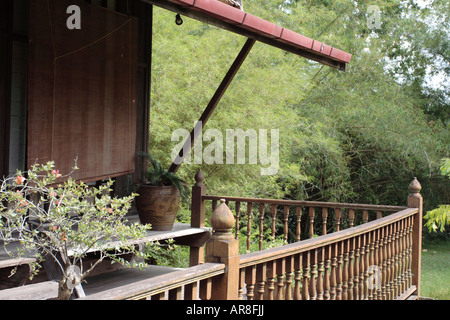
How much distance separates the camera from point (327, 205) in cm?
523

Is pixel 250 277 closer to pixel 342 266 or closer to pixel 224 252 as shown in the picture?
pixel 224 252

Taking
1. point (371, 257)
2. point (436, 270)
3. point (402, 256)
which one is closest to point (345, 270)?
point (371, 257)

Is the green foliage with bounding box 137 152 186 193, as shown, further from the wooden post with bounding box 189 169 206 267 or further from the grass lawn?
the grass lawn

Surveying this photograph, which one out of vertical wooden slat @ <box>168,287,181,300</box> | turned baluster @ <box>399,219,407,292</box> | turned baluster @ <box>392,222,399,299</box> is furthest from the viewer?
turned baluster @ <box>399,219,407,292</box>

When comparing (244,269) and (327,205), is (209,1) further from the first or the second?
(327,205)

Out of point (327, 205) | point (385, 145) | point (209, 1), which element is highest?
point (209, 1)

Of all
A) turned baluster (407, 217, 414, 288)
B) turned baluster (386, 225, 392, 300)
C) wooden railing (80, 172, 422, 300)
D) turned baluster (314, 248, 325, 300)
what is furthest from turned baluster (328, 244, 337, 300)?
turned baluster (407, 217, 414, 288)

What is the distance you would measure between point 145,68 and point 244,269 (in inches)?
151

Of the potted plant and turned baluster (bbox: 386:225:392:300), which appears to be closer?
turned baluster (bbox: 386:225:392:300)

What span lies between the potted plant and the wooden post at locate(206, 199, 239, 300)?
2681 mm

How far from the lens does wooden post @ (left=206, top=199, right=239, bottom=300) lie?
7.51ft

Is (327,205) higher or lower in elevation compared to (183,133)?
lower

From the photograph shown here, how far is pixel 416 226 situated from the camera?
5137 mm
